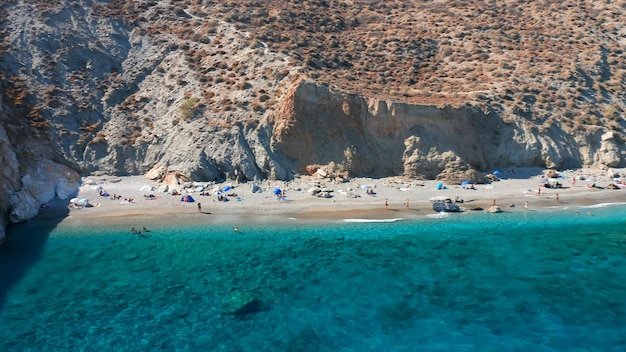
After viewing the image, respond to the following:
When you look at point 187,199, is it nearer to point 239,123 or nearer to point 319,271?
point 239,123

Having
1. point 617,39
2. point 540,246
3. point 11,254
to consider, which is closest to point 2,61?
point 11,254

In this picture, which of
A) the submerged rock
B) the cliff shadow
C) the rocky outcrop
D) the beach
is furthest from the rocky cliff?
the submerged rock

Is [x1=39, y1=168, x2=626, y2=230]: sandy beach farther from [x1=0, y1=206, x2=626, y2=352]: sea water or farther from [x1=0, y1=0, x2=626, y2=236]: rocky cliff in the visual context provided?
[x1=0, y1=206, x2=626, y2=352]: sea water

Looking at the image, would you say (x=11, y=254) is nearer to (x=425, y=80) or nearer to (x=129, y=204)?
(x=129, y=204)

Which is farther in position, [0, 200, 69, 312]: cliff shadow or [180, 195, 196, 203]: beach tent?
[180, 195, 196, 203]: beach tent

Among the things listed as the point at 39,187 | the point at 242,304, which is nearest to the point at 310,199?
the point at 242,304
